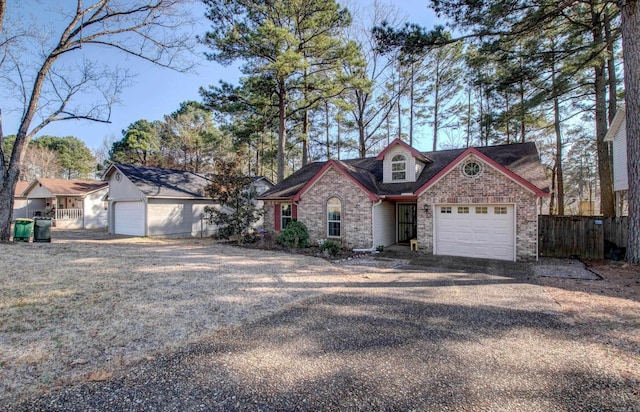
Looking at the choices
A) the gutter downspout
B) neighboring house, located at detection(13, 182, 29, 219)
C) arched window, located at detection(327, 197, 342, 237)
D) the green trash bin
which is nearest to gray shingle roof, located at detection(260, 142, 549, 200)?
the gutter downspout

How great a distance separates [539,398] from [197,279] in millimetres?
7363

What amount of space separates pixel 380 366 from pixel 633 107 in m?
12.1

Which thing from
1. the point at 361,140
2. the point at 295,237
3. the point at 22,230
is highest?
the point at 361,140

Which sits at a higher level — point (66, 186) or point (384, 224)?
point (66, 186)

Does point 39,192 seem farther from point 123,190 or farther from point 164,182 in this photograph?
point 164,182

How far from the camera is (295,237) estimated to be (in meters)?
14.2

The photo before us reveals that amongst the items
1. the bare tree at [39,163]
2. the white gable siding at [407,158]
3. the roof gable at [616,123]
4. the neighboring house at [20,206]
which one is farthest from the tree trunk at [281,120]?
the bare tree at [39,163]

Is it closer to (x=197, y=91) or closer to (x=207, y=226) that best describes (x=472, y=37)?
(x=197, y=91)

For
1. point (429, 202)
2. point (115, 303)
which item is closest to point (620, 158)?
point (429, 202)

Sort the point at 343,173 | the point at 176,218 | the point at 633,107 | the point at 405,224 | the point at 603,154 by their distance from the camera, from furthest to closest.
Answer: the point at 176,218 → the point at 405,224 → the point at 603,154 → the point at 343,173 → the point at 633,107

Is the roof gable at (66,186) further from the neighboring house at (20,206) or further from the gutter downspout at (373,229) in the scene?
the gutter downspout at (373,229)

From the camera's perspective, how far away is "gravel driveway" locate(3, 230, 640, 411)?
3.08m

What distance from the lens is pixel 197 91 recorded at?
65.3ft

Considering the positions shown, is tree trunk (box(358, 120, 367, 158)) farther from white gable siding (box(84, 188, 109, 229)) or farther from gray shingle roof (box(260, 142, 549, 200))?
white gable siding (box(84, 188, 109, 229))
